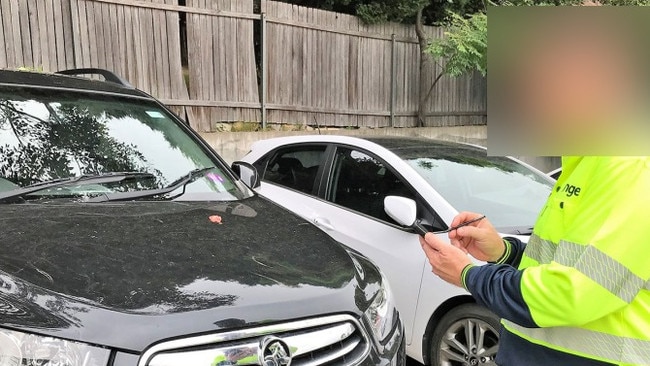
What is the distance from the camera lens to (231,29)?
8.76m

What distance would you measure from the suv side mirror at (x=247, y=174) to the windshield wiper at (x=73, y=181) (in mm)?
686

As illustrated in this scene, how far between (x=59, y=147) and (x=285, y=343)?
5.52 feet

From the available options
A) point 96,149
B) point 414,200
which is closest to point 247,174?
point 96,149

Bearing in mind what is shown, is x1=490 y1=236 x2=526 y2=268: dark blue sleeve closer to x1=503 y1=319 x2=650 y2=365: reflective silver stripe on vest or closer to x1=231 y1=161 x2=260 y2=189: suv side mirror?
x1=503 y1=319 x2=650 y2=365: reflective silver stripe on vest

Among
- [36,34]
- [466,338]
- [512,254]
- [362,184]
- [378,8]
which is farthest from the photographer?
[378,8]

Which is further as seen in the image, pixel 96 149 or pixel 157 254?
pixel 96 149

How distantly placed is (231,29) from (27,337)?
7.75 m

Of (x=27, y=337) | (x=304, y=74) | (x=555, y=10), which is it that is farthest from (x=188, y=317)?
(x=304, y=74)

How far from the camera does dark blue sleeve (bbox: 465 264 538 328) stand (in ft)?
5.02

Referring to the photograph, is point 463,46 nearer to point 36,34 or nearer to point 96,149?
point 36,34

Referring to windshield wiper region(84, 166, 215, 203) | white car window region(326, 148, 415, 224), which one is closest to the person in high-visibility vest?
windshield wiper region(84, 166, 215, 203)

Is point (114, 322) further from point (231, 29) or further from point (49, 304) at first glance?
point (231, 29)

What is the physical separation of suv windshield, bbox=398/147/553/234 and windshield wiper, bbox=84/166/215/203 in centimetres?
159

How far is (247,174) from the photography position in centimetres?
354
